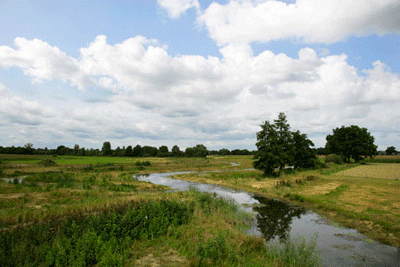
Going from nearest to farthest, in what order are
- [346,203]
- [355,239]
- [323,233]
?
1. [355,239]
2. [323,233]
3. [346,203]

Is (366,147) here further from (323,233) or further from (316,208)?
(323,233)

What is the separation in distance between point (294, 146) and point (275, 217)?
143 feet

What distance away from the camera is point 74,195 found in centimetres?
2373

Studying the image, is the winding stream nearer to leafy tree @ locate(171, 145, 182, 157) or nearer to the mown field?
the mown field

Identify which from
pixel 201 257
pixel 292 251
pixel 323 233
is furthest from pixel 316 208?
pixel 201 257

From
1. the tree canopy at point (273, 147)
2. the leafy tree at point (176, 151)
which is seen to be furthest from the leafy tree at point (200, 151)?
the tree canopy at point (273, 147)

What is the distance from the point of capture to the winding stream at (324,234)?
36.9 ft

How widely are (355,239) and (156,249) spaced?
1249 centimetres

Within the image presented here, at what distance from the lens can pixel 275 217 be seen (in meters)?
19.4

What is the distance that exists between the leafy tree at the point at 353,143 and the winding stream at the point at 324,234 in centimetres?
7365

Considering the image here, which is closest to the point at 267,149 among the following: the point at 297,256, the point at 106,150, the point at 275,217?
the point at 275,217

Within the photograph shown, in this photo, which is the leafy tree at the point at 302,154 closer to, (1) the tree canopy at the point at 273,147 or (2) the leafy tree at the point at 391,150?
(1) the tree canopy at the point at 273,147

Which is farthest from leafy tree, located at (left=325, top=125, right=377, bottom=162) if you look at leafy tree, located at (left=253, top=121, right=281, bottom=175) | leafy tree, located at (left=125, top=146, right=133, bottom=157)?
leafy tree, located at (left=125, top=146, right=133, bottom=157)

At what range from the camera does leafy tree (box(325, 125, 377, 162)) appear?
80250mm
